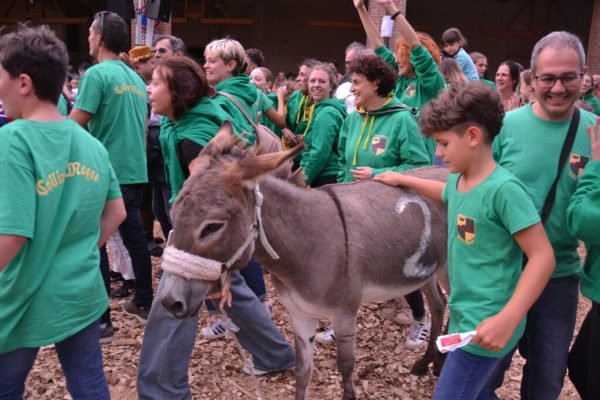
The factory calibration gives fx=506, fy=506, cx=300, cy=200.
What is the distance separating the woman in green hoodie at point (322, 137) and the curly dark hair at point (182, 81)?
5.39 feet

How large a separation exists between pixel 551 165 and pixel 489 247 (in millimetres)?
542

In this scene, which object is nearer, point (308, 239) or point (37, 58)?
point (37, 58)

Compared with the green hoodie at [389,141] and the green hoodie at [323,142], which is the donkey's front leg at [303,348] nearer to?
the green hoodie at [389,141]

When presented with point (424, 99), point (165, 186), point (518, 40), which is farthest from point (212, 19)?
point (424, 99)

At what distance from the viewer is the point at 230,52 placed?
3854 mm

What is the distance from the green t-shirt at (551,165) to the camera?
2.16 m

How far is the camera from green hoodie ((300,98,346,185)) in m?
4.47

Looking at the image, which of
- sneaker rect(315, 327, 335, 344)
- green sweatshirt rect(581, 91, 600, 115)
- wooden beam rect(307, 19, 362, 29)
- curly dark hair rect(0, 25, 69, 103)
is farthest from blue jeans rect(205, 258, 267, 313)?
wooden beam rect(307, 19, 362, 29)

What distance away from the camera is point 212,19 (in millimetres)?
19531

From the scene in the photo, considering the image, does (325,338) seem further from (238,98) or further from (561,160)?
(561,160)

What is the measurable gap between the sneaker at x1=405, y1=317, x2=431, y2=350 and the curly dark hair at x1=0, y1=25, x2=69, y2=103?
3.14m

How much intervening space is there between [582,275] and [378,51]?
2.81 meters

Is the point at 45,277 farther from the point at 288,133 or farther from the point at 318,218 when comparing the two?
the point at 288,133

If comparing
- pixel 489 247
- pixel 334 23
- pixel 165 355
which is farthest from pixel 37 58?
pixel 334 23
